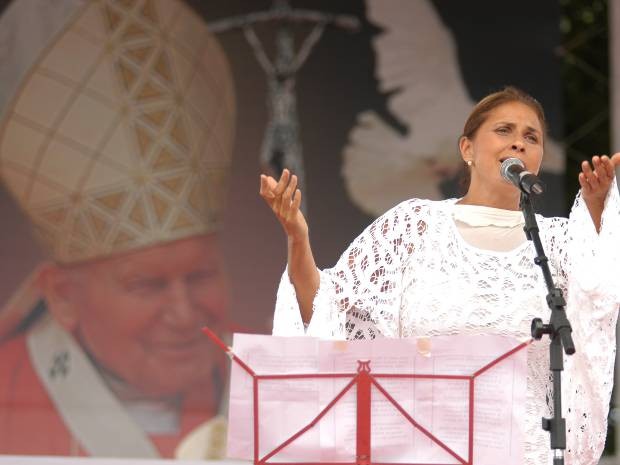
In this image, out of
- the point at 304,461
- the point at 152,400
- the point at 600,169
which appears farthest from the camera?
the point at 152,400

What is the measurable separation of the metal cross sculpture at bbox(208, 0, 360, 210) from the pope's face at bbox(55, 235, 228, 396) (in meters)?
0.75

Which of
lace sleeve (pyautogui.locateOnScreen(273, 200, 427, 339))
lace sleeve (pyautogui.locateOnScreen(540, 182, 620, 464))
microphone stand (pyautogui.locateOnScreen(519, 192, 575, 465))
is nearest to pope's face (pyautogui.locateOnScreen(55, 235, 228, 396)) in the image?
lace sleeve (pyautogui.locateOnScreen(273, 200, 427, 339))

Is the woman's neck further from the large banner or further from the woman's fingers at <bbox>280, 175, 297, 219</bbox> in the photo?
the large banner

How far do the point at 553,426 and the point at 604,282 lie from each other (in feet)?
1.38

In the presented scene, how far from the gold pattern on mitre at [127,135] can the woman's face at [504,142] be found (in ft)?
10.3

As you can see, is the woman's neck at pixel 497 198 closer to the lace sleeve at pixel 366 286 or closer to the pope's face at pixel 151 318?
the lace sleeve at pixel 366 286

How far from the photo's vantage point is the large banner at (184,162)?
5633 mm

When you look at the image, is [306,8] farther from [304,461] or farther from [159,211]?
[304,461]

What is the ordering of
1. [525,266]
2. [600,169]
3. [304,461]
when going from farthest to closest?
[525,266]
[600,169]
[304,461]

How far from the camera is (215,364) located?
5.64 metres

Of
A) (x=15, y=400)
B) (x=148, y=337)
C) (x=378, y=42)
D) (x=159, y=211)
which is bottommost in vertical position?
(x=15, y=400)

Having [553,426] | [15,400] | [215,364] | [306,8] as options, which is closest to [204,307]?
[215,364]

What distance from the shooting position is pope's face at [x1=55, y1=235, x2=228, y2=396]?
18.5 ft

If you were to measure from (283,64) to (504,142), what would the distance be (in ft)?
10.7
